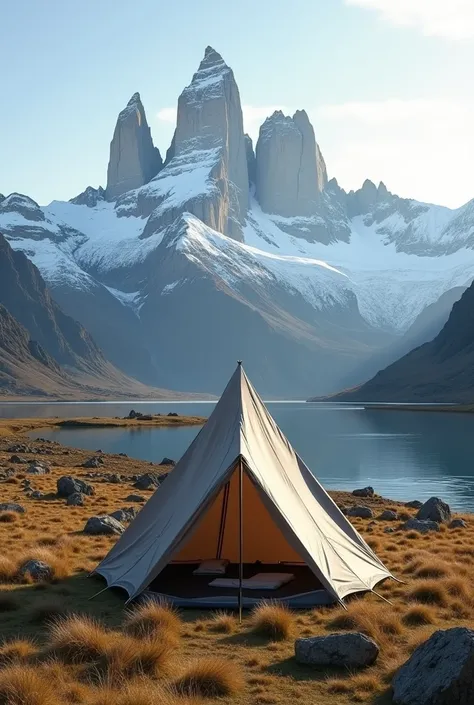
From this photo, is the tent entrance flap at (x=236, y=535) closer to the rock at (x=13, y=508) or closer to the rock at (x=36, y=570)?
the rock at (x=36, y=570)

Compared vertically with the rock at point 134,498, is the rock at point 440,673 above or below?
above

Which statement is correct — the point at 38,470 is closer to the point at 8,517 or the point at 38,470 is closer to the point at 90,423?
the point at 8,517

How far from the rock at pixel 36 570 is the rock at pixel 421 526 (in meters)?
13.7

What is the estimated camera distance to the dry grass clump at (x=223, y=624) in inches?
594

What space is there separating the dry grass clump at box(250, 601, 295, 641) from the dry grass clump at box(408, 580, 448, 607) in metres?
3.14

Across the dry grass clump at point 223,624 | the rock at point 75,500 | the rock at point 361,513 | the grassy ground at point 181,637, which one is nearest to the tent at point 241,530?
the grassy ground at point 181,637

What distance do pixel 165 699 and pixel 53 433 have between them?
315 ft

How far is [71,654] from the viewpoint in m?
12.9

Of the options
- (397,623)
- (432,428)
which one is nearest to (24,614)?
(397,623)

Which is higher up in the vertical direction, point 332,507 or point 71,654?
point 332,507

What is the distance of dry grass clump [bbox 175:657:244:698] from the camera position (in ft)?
37.9

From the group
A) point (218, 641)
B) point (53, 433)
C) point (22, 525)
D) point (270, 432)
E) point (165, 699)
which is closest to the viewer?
point (165, 699)

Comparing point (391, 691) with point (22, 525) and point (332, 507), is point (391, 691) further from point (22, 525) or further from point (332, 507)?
point (22, 525)

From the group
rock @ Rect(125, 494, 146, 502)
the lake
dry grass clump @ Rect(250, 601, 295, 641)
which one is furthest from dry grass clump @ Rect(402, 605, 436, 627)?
the lake
